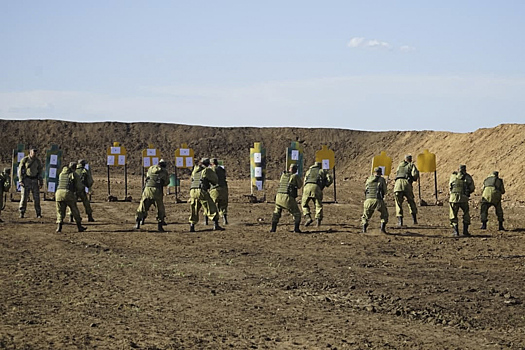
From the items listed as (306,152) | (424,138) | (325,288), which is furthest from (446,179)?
(325,288)

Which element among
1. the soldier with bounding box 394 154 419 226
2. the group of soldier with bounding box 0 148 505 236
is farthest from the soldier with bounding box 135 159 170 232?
the soldier with bounding box 394 154 419 226

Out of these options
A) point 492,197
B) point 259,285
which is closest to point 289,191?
point 492,197

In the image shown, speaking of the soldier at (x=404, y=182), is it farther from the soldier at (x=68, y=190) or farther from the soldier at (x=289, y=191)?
the soldier at (x=68, y=190)

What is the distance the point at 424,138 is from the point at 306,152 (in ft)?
32.3

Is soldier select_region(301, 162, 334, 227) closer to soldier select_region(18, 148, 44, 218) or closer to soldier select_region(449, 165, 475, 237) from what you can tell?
soldier select_region(449, 165, 475, 237)

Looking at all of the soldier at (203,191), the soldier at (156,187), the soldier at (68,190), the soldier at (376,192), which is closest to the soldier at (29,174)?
the soldier at (68,190)

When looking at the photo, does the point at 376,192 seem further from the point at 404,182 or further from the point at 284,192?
the point at 404,182

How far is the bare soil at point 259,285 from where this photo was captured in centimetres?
1030

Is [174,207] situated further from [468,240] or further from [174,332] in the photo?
[174,332]

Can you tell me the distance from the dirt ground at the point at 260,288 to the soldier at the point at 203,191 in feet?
1.85

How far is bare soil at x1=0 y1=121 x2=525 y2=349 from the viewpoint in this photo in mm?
10305

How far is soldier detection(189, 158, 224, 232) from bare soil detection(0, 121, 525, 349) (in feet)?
1.96

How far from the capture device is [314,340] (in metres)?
10.1

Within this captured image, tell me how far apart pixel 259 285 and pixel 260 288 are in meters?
0.27
